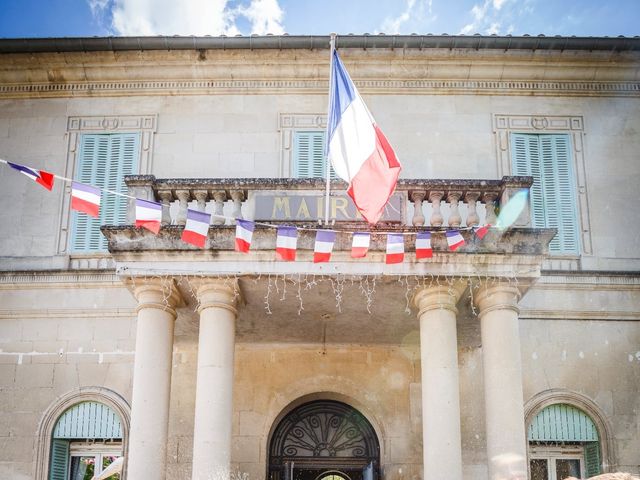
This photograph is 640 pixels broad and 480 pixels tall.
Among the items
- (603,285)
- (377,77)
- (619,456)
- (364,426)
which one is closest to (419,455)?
(364,426)

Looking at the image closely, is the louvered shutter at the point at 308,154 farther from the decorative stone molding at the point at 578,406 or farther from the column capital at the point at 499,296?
the decorative stone molding at the point at 578,406

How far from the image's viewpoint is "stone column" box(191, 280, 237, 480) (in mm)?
13414

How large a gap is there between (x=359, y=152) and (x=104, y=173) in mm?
6658

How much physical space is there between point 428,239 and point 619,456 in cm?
588

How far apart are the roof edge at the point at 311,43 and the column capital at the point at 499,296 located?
612 centimetres

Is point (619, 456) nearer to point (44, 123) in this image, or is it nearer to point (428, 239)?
point (428, 239)

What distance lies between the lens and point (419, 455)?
16844mm

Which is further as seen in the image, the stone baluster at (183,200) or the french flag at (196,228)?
the stone baluster at (183,200)

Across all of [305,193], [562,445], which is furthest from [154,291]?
[562,445]

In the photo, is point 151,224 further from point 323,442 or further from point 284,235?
point 323,442

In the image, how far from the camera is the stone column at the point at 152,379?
44.6 feet

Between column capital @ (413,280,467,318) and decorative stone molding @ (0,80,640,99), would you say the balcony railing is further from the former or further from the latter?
decorative stone molding @ (0,80,640,99)

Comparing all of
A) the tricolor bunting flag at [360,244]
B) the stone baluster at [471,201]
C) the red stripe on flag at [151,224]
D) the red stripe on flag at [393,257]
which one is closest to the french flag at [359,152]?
the tricolor bunting flag at [360,244]

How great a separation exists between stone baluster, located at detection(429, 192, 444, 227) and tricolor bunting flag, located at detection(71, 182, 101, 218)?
491cm
